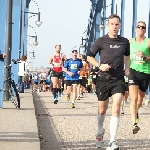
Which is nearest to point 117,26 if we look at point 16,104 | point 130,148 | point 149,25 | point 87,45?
point 130,148

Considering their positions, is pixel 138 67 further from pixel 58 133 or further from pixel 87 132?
pixel 58 133

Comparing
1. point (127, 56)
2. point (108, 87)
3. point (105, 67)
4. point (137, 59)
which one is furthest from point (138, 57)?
point (105, 67)

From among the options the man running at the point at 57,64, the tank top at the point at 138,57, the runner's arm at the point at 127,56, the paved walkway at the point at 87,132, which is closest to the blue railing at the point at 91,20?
the man running at the point at 57,64

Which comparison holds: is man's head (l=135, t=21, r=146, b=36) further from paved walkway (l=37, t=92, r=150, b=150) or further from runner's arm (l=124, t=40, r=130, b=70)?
runner's arm (l=124, t=40, r=130, b=70)

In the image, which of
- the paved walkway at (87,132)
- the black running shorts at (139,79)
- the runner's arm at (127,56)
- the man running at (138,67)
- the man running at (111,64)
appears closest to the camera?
the man running at (111,64)

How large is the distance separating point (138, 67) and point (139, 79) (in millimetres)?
206

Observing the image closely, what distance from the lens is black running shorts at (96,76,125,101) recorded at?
7.09 meters

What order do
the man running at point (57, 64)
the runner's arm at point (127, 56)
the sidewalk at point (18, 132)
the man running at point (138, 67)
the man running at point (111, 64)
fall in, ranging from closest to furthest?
1. the sidewalk at point (18, 132)
2. the man running at point (111, 64)
3. the runner's arm at point (127, 56)
4. the man running at point (138, 67)
5. the man running at point (57, 64)

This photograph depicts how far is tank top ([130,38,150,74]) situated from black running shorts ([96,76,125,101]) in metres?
2.17

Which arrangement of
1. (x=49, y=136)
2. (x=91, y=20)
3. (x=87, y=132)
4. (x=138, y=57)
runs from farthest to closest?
(x=91, y=20)
(x=138, y=57)
(x=87, y=132)
(x=49, y=136)

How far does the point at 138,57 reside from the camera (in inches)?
364

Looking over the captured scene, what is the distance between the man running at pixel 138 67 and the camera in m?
9.20

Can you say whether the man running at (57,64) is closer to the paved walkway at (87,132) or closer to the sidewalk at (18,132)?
the paved walkway at (87,132)

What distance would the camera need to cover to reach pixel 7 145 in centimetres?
664
